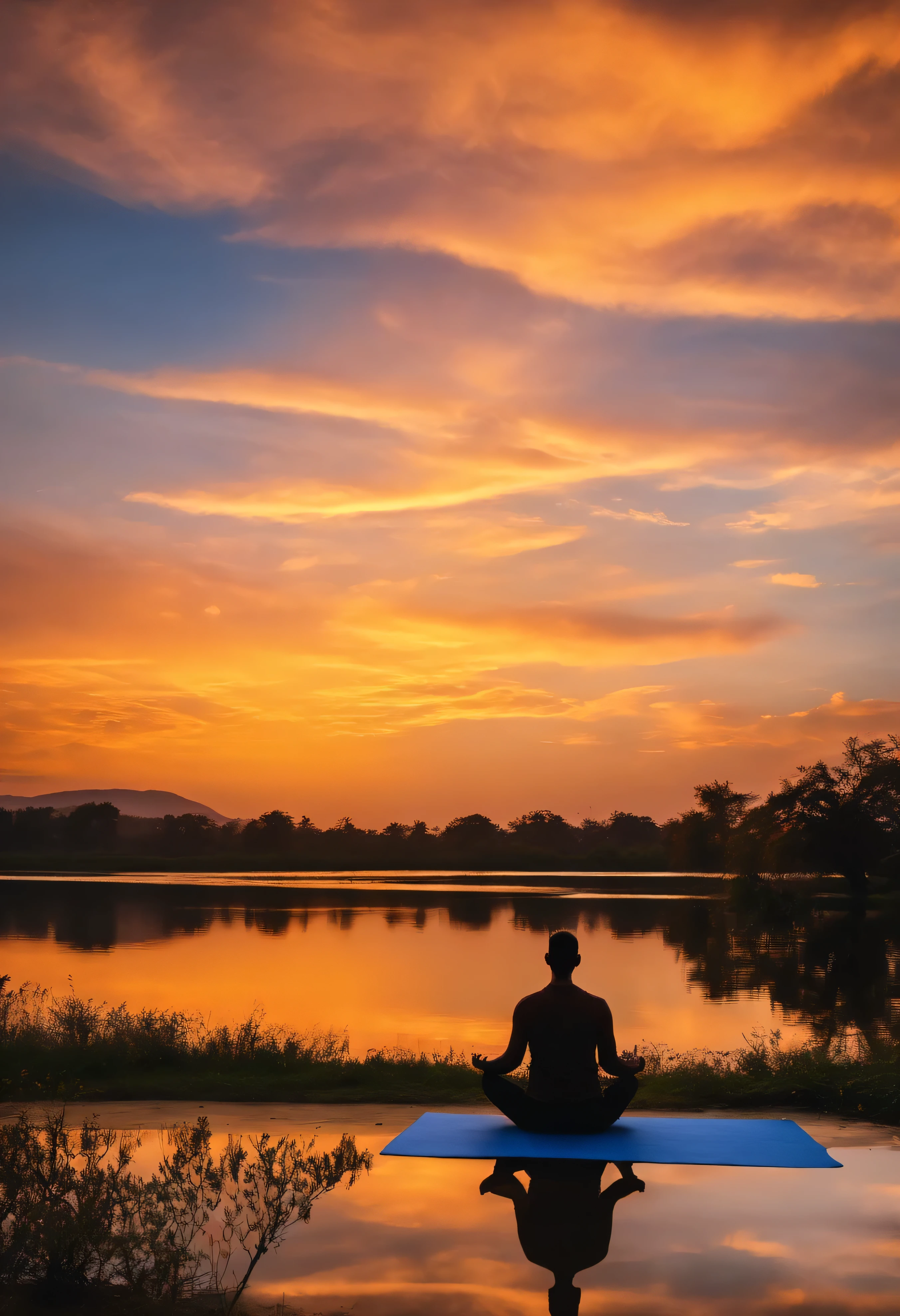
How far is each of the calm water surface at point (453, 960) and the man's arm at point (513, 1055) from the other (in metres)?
11.1

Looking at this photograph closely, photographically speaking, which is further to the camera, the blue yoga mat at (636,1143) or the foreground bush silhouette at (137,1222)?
the blue yoga mat at (636,1143)

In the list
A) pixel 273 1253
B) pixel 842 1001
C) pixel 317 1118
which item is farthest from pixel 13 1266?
pixel 842 1001


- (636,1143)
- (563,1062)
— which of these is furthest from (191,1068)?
(636,1143)

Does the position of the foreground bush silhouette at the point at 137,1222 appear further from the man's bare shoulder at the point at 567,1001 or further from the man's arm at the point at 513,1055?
the man's bare shoulder at the point at 567,1001

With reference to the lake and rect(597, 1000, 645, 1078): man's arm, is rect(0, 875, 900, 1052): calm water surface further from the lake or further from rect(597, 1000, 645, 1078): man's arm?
rect(597, 1000, 645, 1078): man's arm

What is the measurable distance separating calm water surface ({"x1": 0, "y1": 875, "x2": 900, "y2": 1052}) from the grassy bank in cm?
584

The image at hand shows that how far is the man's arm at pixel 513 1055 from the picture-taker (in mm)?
8273

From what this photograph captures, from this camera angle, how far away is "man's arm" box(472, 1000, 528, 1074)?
827 cm

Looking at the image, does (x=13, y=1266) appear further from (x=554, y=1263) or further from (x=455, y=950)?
(x=455, y=950)

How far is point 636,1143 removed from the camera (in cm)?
845

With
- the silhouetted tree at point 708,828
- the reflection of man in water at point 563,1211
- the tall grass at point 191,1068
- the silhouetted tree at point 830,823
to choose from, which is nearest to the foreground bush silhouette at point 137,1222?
the reflection of man in water at point 563,1211

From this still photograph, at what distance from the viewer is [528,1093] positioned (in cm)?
873

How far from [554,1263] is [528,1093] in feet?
8.91

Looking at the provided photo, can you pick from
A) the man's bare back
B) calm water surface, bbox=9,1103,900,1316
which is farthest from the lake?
the man's bare back
